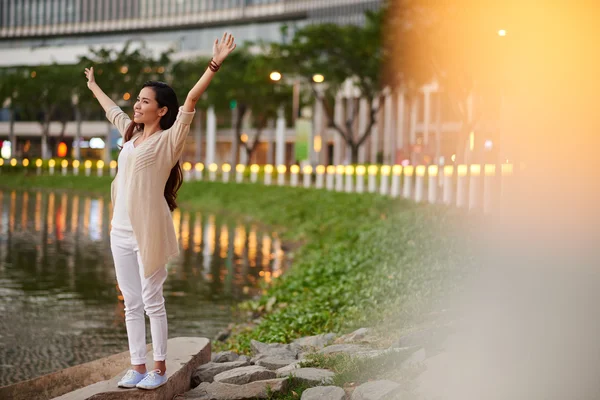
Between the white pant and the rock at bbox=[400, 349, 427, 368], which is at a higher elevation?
the white pant

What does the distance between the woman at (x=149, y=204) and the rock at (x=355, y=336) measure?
244cm

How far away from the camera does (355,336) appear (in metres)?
10.2

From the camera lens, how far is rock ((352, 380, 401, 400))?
290 inches

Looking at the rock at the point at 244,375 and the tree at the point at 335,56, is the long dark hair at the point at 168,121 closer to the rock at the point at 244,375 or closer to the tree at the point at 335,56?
the rock at the point at 244,375

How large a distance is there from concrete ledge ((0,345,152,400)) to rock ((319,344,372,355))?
1.52 m

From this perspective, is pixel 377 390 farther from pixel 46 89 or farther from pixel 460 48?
pixel 46 89

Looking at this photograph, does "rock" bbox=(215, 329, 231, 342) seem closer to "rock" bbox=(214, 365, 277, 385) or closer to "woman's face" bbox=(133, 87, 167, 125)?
"rock" bbox=(214, 365, 277, 385)

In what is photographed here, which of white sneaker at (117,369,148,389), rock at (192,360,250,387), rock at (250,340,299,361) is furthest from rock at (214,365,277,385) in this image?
rock at (250,340,299,361)

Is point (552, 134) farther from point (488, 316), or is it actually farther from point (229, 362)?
point (229, 362)

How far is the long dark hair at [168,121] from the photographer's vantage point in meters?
7.86

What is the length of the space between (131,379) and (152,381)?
0.52ft

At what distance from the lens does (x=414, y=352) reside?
331 inches

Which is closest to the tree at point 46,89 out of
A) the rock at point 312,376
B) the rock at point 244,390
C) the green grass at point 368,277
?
the green grass at point 368,277

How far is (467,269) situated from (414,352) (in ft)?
12.9
